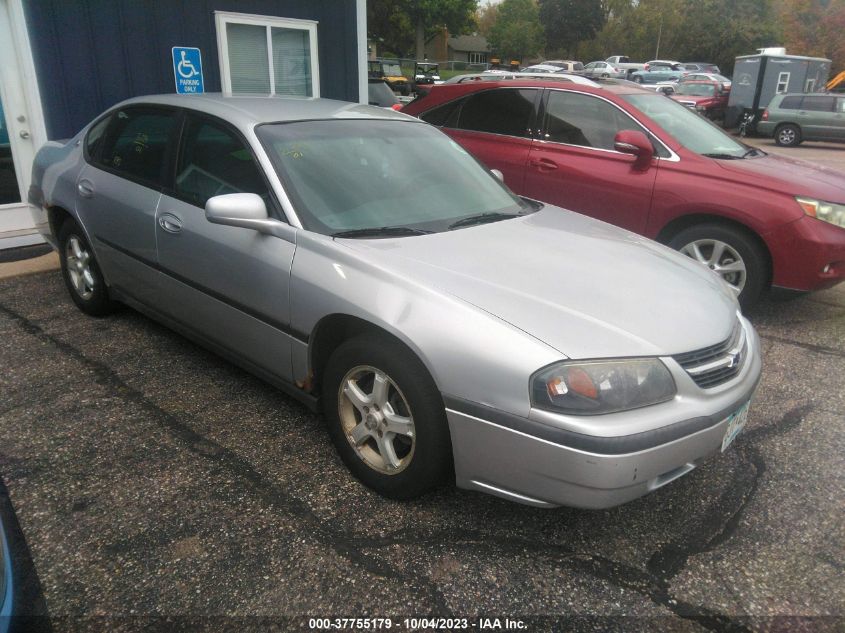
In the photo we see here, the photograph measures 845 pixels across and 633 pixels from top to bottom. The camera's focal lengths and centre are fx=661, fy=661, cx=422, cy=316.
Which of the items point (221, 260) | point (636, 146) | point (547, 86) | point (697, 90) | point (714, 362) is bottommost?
point (697, 90)

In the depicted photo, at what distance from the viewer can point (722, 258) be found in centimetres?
485

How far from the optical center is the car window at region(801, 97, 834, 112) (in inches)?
714

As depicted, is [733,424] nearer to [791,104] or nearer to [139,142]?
[139,142]

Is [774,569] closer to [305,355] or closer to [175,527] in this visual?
[305,355]

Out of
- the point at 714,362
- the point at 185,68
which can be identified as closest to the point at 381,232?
the point at 714,362

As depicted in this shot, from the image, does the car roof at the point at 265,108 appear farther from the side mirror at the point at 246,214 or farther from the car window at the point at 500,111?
the car window at the point at 500,111

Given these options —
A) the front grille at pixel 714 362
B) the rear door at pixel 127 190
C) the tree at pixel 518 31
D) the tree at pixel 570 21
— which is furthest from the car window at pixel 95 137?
the tree at pixel 518 31

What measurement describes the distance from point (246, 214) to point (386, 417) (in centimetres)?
107

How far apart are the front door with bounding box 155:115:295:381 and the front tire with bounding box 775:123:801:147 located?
64.1 ft

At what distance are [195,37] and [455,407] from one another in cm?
674

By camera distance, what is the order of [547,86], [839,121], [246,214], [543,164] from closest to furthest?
[246,214]
[543,164]
[547,86]
[839,121]

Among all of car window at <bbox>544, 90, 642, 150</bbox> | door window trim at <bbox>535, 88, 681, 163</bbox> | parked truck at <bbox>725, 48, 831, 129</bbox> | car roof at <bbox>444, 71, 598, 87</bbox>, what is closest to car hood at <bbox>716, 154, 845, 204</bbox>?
door window trim at <bbox>535, 88, 681, 163</bbox>

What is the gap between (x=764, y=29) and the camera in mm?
49062

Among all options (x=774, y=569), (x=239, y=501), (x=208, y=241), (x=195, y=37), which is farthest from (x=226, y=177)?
(x=195, y=37)
